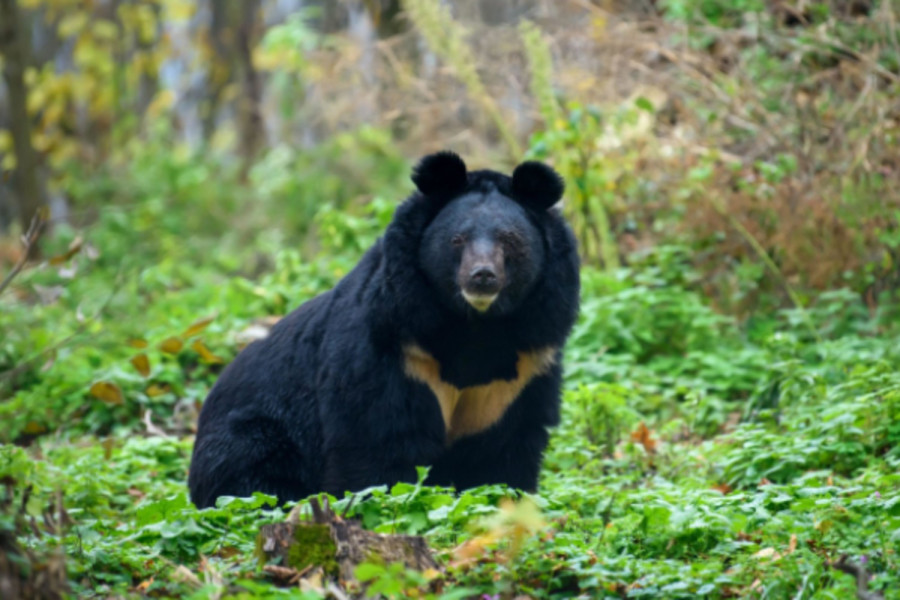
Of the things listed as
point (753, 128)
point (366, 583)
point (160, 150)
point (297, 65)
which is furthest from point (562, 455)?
point (160, 150)

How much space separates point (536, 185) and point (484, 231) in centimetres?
38

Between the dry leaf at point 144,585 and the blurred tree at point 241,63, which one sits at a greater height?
the blurred tree at point 241,63

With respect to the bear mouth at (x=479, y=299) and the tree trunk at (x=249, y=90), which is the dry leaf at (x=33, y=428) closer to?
the bear mouth at (x=479, y=299)

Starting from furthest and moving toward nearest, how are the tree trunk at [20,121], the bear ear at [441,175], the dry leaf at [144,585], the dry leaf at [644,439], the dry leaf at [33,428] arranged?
the tree trunk at [20,121]
the dry leaf at [33,428]
the dry leaf at [644,439]
the bear ear at [441,175]
the dry leaf at [144,585]

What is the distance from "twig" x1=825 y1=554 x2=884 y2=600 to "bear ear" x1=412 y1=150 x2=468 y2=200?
235 cm

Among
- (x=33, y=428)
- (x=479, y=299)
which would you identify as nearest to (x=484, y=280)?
(x=479, y=299)

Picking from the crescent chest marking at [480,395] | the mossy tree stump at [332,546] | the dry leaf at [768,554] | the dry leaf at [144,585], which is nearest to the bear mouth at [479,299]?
the crescent chest marking at [480,395]

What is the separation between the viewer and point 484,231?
4719 mm

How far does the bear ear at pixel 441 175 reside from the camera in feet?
15.8

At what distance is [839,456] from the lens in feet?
17.1

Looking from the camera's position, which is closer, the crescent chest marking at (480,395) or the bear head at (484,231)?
the bear head at (484,231)

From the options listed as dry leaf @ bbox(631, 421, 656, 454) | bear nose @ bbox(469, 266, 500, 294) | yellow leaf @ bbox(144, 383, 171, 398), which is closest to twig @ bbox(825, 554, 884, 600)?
bear nose @ bbox(469, 266, 500, 294)

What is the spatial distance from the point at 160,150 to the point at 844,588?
1771cm

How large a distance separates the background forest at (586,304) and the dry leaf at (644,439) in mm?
23
